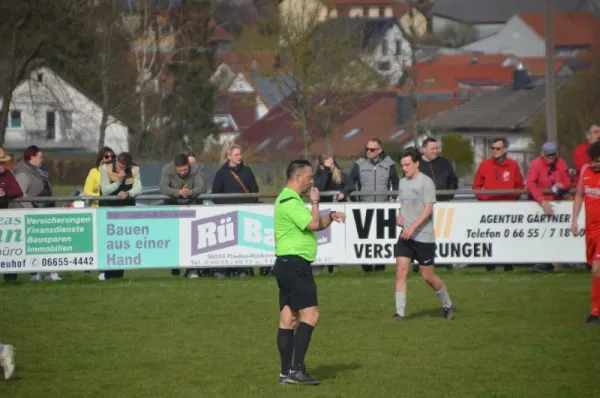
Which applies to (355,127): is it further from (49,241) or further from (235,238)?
(49,241)

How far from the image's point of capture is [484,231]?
1897cm

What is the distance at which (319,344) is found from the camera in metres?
12.4

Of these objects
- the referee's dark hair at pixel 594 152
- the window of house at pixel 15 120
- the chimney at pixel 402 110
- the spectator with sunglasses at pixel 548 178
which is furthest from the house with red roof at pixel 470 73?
the referee's dark hair at pixel 594 152

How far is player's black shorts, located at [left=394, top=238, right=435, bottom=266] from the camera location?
539 inches

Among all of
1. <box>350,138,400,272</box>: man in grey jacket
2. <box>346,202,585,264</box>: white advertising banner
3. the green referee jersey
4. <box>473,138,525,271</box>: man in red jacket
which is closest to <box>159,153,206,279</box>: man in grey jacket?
<box>346,202,585,264</box>: white advertising banner

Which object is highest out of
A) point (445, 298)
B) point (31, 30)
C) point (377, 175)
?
point (31, 30)

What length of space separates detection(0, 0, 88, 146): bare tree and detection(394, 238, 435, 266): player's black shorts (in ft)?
113

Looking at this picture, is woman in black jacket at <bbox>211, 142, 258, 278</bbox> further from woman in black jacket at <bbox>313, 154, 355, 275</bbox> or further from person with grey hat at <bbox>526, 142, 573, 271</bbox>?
person with grey hat at <bbox>526, 142, 573, 271</bbox>

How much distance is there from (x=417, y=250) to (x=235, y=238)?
18.9 feet

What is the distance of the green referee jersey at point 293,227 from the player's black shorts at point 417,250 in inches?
145

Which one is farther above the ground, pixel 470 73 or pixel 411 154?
pixel 470 73

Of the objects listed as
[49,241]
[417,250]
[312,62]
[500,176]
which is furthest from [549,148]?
[312,62]

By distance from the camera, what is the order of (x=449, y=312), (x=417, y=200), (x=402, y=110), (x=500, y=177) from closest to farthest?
(x=417, y=200)
(x=449, y=312)
(x=500, y=177)
(x=402, y=110)

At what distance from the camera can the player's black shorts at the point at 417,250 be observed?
13695 mm
